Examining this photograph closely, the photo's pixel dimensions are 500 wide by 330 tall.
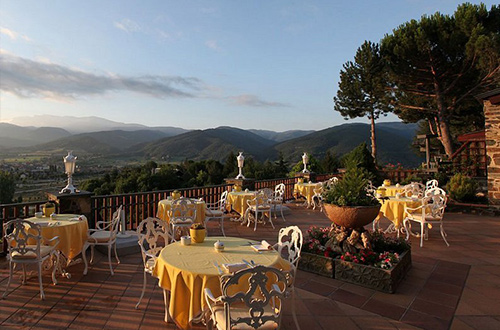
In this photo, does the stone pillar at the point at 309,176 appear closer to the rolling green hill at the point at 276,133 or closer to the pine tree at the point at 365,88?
the pine tree at the point at 365,88

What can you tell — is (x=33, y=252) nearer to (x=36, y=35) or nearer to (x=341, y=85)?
(x=36, y=35)

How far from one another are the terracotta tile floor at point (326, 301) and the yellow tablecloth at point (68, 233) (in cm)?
34

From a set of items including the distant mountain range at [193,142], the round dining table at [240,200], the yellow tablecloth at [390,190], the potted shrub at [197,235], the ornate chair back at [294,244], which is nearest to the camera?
the ornate chair back at [294,244]

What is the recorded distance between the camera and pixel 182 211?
508 cm

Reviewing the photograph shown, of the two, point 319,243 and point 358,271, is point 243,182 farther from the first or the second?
point 358,271

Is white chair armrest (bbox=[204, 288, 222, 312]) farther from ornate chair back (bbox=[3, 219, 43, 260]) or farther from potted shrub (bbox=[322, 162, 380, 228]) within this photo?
ornate chair back (bbox=[3, 219, 43, 260])

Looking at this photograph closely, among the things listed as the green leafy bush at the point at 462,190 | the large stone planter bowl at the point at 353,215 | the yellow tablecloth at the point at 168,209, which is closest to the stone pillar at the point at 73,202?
the yellow tablecloth at the point at 168,209

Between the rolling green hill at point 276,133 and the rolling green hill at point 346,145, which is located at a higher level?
the rolling green hill at point 276,133

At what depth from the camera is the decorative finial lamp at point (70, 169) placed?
15.5 ft

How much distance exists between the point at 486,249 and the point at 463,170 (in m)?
7.14

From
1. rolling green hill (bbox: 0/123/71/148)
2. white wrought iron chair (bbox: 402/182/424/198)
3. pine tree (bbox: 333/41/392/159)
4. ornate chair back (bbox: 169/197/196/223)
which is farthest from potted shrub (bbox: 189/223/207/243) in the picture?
rolling green hill (bbox: 0/123/71/148)

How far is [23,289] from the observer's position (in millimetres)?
3139

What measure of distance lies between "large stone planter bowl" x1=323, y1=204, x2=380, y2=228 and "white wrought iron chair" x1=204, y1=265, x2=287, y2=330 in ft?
5.97

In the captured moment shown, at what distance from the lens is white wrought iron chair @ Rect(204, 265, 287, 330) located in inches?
62.0
